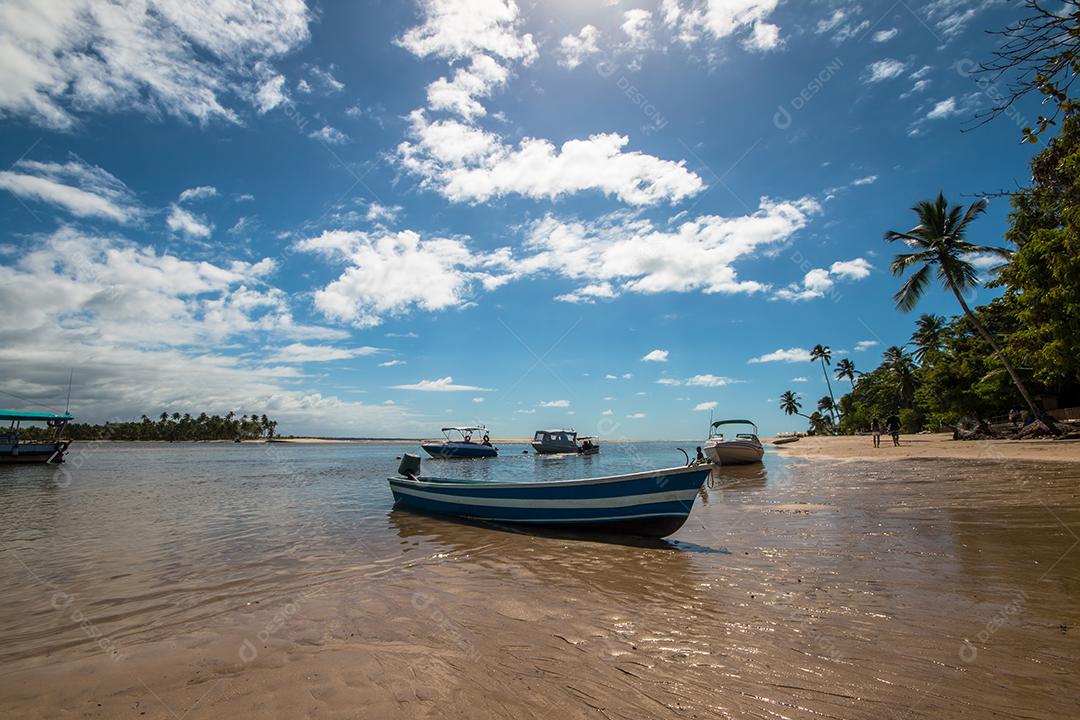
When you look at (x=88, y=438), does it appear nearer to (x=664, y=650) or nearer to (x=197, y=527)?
(x=197, y=527)

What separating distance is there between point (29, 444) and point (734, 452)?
53.6 m

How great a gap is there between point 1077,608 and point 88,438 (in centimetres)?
21564

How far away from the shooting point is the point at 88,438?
508ft

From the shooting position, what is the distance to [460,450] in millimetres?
50469

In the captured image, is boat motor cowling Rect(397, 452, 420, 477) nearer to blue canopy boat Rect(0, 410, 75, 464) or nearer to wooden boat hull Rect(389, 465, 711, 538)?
wooden boat hull Rect(389, 465, 711, 538)

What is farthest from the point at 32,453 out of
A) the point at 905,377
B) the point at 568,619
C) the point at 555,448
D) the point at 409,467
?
the point at 905,377

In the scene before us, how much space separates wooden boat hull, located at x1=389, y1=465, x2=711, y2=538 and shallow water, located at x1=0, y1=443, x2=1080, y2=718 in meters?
0.61

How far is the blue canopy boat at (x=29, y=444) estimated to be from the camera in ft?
116

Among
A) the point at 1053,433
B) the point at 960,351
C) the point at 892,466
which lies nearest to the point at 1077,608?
the point at 892,466

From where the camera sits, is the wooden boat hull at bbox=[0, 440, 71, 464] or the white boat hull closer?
the white boat hull

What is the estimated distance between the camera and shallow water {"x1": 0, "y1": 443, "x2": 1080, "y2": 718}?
4.05 metres

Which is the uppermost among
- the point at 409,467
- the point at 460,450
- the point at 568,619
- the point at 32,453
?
the point at 409,467

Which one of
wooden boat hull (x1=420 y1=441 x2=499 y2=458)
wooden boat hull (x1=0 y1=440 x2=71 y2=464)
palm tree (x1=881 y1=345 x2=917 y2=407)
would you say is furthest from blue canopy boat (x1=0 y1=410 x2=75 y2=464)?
palm tree (x1=881 y1=345 x2=917 y2=407)

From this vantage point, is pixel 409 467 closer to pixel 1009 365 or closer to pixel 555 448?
pixel 1009 365
